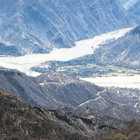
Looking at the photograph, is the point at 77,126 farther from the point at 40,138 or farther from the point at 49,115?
the point at 40,138

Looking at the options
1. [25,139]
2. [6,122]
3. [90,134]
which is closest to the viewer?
[25,139]

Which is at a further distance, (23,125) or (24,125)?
(24,125)

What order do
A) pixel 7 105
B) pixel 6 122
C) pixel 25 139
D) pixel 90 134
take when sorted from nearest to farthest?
pixel 25 139, pixel 6 122, pixel 7 105, pixel 90 134

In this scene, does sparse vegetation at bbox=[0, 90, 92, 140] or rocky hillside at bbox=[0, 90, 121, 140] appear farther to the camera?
rocky hillside at bbox=[0, 90, 121, 140]

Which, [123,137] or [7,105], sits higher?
[7,105]

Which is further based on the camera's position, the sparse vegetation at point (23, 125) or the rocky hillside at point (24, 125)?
the rocky hillside at point (24, 125)

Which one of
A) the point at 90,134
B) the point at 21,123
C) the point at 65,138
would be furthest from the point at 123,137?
the point at 90,134

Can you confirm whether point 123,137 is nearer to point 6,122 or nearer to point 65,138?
point 65,138

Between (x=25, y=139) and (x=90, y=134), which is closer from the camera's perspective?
(x=25, y=139)

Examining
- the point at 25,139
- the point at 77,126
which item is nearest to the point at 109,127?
the point at 77,126
